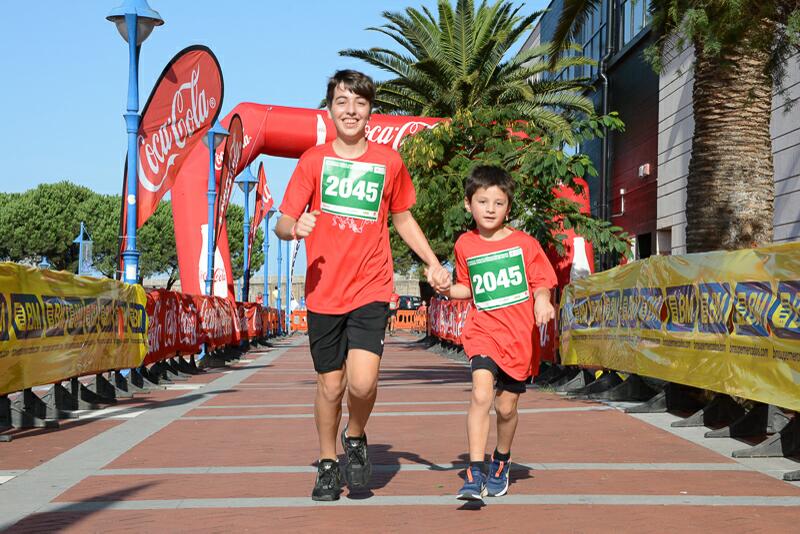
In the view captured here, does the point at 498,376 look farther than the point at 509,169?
No

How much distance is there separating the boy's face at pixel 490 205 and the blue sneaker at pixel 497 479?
4.22 feet

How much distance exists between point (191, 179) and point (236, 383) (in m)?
11.5

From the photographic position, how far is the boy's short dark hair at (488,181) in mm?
6281

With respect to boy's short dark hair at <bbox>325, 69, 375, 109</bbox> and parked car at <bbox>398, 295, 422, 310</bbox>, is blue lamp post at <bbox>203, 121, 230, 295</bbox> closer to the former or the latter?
boy's short dark hair at <bbox>325, 69, 375, 109</bbox>

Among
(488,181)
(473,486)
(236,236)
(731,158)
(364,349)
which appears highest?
(236,236)

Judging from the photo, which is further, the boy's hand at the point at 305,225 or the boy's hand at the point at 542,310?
the boy's hand at the point at 542,310

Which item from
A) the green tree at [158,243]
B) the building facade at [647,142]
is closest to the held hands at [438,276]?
the building facade at [647,142]

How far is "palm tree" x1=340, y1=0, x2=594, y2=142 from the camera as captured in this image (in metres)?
32.4

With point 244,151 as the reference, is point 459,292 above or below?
below

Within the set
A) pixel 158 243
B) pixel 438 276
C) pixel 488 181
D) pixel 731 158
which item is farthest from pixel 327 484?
pixel 158 243

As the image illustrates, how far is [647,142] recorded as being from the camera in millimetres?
32469

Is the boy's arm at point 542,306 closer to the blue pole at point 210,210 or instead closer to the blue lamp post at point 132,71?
the blue lamp post at point 132,71

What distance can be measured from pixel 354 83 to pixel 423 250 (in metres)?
0.97

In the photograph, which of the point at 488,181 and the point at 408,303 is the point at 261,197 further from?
the point at 408,303
